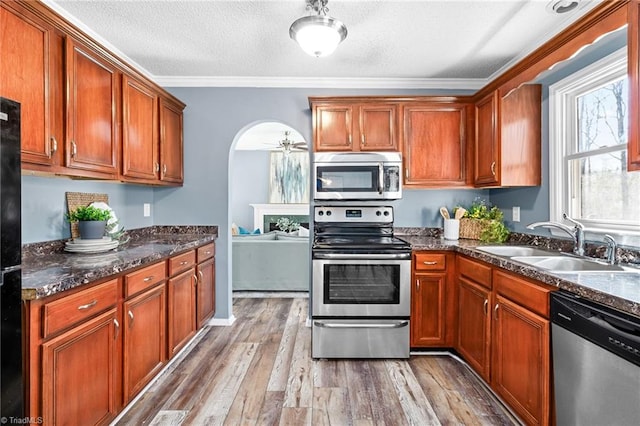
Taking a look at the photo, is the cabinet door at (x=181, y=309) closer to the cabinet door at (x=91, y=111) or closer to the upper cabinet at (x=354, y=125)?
the cabinet door at (x=91, y=111)

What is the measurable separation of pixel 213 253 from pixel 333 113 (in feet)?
5.97

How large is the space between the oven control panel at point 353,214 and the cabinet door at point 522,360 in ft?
4.57

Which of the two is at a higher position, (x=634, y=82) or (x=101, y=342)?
(x=634, y=82)

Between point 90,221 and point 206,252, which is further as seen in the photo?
point 206,252

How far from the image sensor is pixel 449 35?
99.2 inches

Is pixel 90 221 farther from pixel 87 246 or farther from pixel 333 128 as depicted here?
pixel 333 128

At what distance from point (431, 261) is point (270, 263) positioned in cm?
226

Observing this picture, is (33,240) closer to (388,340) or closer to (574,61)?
(388,340)

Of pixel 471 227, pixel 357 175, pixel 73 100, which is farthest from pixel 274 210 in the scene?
pixel 73 100

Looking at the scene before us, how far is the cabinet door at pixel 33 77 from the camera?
59.7 inches

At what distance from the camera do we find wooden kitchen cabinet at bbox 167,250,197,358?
249 cm

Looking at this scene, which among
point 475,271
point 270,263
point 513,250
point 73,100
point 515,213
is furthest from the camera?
point 270,263

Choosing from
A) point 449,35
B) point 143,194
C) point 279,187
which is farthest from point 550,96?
point 279,187

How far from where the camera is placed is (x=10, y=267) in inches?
46.3
